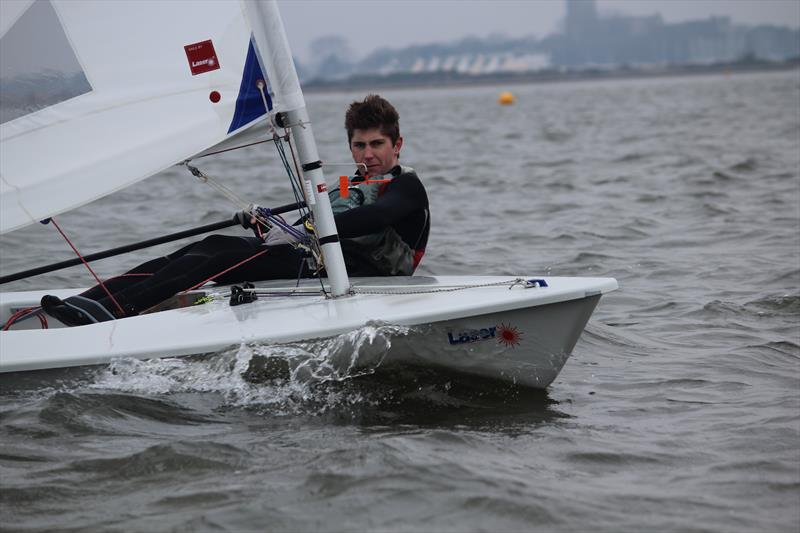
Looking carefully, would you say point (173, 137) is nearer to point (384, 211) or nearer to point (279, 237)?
point (279, 237)

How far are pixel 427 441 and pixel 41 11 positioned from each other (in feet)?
6.29

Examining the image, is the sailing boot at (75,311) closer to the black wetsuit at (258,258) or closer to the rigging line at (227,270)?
the black wetsuit at (258,258)

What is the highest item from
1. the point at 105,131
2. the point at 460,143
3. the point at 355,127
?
the point at 105,131

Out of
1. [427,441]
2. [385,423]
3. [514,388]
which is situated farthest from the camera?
[514,388]

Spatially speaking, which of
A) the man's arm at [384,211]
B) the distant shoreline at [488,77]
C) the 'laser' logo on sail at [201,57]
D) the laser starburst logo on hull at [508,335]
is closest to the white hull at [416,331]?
the laser starburst logo on hull at [508,335]

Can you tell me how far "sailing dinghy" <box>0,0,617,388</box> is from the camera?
3.34 metres

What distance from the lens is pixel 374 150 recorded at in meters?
4.01

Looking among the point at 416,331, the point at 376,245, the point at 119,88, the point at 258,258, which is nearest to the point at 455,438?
the point at 416,331

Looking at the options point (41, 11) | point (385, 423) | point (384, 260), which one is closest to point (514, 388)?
point (385, 423)

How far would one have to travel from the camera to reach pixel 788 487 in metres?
2.81

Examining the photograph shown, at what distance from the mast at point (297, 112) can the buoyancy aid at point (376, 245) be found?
371mm

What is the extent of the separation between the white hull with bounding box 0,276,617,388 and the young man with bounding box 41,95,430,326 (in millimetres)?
228

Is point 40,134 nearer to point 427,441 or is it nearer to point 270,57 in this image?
point 270,57

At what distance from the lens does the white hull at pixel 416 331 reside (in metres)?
3.31
